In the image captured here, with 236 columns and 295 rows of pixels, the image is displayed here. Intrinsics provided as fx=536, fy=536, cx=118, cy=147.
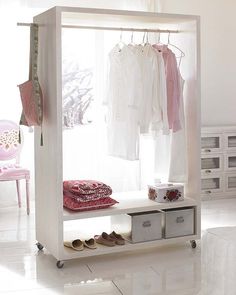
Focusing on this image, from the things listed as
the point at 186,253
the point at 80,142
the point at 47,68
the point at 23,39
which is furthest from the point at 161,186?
the point at 23,39

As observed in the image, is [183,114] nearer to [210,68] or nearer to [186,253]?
[186,253]

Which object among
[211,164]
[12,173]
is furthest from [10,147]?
[211,164]

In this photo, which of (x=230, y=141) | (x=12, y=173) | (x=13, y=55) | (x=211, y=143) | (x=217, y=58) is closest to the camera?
(x=12, y=173)

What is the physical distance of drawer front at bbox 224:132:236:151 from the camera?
6.19m

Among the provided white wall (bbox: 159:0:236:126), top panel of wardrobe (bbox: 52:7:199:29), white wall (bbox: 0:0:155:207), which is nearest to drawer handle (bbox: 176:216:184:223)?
top panel of wardrobe (bbox: 52:7:199:29)

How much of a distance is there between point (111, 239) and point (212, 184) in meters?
2.51

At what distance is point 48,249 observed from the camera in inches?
153

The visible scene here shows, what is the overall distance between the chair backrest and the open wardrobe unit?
61.6 inches

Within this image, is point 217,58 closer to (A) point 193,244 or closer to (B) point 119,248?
(A) point 193,244

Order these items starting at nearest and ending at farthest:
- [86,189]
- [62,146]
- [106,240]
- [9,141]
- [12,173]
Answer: [62,146], [86,189], [106,240], [12,173], [9,141]

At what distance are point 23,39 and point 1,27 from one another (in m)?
0.26

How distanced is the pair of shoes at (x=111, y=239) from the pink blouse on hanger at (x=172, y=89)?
0.91 metres

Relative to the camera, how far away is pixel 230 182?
626 centimetres

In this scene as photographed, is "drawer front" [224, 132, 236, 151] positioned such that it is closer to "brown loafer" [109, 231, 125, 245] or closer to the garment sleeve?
the garment sleeve
